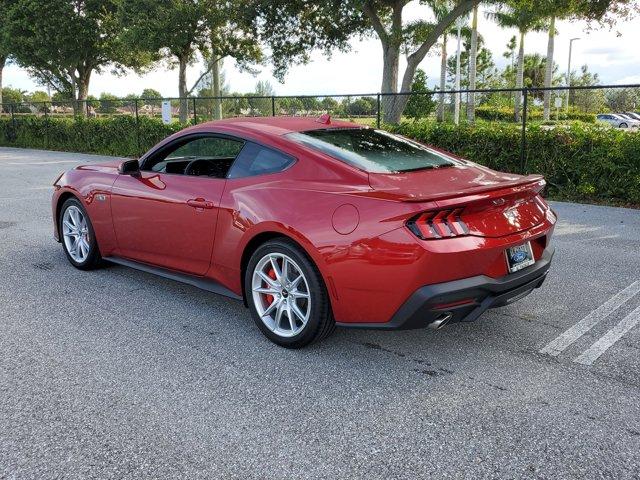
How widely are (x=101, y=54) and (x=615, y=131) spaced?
3884cm

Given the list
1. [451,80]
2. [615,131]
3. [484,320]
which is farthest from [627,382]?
[451,80]

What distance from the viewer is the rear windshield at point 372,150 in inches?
151

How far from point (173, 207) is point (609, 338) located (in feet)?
10.7

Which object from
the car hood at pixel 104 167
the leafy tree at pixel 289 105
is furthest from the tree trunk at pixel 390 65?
the car hood at pixel 104 167

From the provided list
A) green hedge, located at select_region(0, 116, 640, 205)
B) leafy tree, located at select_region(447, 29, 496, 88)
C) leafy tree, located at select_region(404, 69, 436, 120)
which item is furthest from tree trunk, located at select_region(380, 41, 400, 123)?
leafy tree, located at select_region(447, 29, 496, 88)

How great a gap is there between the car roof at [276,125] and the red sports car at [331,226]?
16mm

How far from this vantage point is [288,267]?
12.3ft

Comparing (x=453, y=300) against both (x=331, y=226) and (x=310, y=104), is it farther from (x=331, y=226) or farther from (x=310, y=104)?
(x=310, y=104)

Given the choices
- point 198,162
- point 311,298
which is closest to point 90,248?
point 198,162

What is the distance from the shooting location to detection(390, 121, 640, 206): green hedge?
30.3ft

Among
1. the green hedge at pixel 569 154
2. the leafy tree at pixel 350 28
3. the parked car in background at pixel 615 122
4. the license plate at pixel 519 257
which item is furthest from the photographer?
the leafy tree at pixel 350 28

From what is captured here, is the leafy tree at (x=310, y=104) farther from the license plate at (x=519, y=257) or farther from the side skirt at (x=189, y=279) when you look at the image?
the license plate at (x=519, y=257)

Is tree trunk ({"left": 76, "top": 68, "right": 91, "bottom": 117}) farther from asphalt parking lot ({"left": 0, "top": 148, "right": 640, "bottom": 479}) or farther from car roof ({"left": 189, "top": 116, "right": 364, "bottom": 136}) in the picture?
car roof ({"left": 189, "top": 116, "right": 364, "bottom": 136})

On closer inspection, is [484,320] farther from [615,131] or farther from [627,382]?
[615,131]
